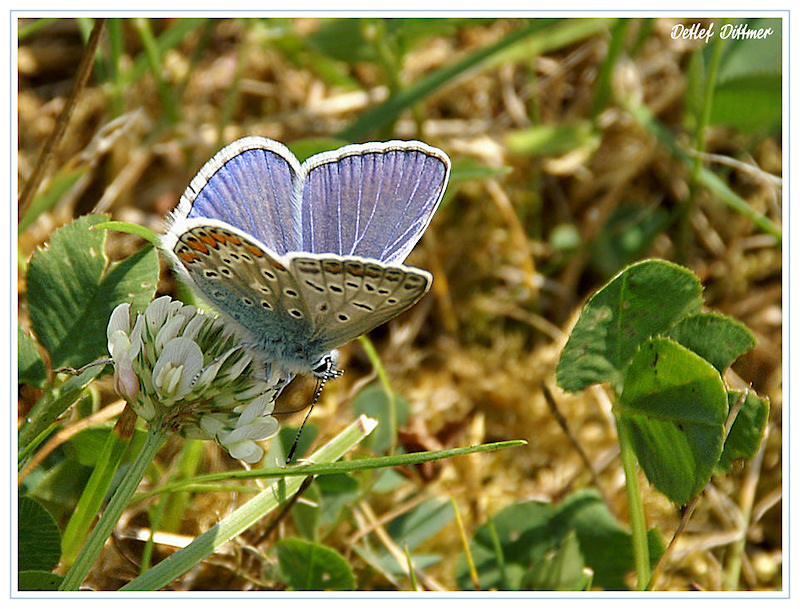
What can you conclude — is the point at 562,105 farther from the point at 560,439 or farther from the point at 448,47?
the point at 560,439

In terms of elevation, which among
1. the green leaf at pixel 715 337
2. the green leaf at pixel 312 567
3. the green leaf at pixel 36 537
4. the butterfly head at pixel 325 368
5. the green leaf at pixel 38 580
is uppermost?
the green leaf at pixel 715 337

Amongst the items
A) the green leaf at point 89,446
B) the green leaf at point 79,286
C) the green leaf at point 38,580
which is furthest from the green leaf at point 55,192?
the green leaf at point 38,580

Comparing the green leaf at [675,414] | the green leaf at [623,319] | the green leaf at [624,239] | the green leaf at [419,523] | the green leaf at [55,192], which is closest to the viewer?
the green leaf at [675,414]

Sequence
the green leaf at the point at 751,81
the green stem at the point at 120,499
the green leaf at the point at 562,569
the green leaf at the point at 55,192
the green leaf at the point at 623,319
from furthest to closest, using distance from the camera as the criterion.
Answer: the green leaf at the point at 751,81
the green leaf at the point at 55,192
the green leaf at the point at 562,569
the green leaf at the point at 623,319
the green stem at the point at 120,499

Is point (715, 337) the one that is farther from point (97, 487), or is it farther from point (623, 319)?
point (97, 487)

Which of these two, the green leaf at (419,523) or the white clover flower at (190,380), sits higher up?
the white clover flower at (190,380)

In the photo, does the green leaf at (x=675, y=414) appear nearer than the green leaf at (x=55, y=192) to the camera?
Yes

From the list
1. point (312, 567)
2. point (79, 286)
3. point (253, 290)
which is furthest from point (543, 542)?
point (79, 286)

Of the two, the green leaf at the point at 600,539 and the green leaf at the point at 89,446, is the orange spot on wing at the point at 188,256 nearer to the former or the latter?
the green leaf at the point at 89,446
